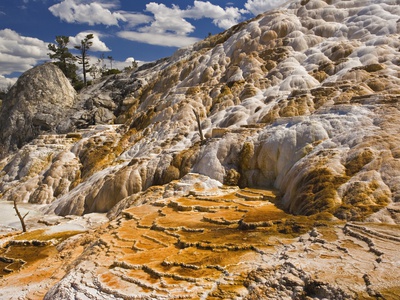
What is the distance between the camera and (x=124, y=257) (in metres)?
8.62

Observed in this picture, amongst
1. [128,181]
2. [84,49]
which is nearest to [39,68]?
[84,49]

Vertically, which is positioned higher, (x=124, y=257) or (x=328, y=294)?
(x=328, y=294)

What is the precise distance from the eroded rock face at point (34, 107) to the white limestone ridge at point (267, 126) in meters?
3.08

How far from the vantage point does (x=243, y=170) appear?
15500 millimetres

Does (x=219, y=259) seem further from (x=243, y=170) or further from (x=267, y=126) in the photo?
(x=267, y=126)

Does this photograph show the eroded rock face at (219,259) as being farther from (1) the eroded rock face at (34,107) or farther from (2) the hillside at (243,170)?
(1) the eroded rock face at (34,107)

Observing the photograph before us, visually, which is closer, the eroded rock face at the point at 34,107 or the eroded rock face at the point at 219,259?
the eroded rock face at the point at 219,259

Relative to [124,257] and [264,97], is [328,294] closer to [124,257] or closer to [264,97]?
[124,257]

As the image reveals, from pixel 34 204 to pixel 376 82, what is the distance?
19104 mm

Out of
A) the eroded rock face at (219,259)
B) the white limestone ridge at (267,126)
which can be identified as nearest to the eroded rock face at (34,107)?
the white limestone ridge at (267,126)

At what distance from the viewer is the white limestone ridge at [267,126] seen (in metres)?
11.0

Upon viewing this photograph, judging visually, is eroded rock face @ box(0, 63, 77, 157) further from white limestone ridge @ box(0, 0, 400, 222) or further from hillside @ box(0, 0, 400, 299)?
white limestone ridge @ box(0, 0, 400, 222)

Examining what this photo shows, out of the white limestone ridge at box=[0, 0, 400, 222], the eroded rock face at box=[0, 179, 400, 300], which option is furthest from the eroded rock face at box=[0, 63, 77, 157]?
the eroded rock face at box=[0, 179, 400, 300]

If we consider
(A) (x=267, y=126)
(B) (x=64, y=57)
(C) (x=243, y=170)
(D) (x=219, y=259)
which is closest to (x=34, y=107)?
(B) (x=64, y=57)
